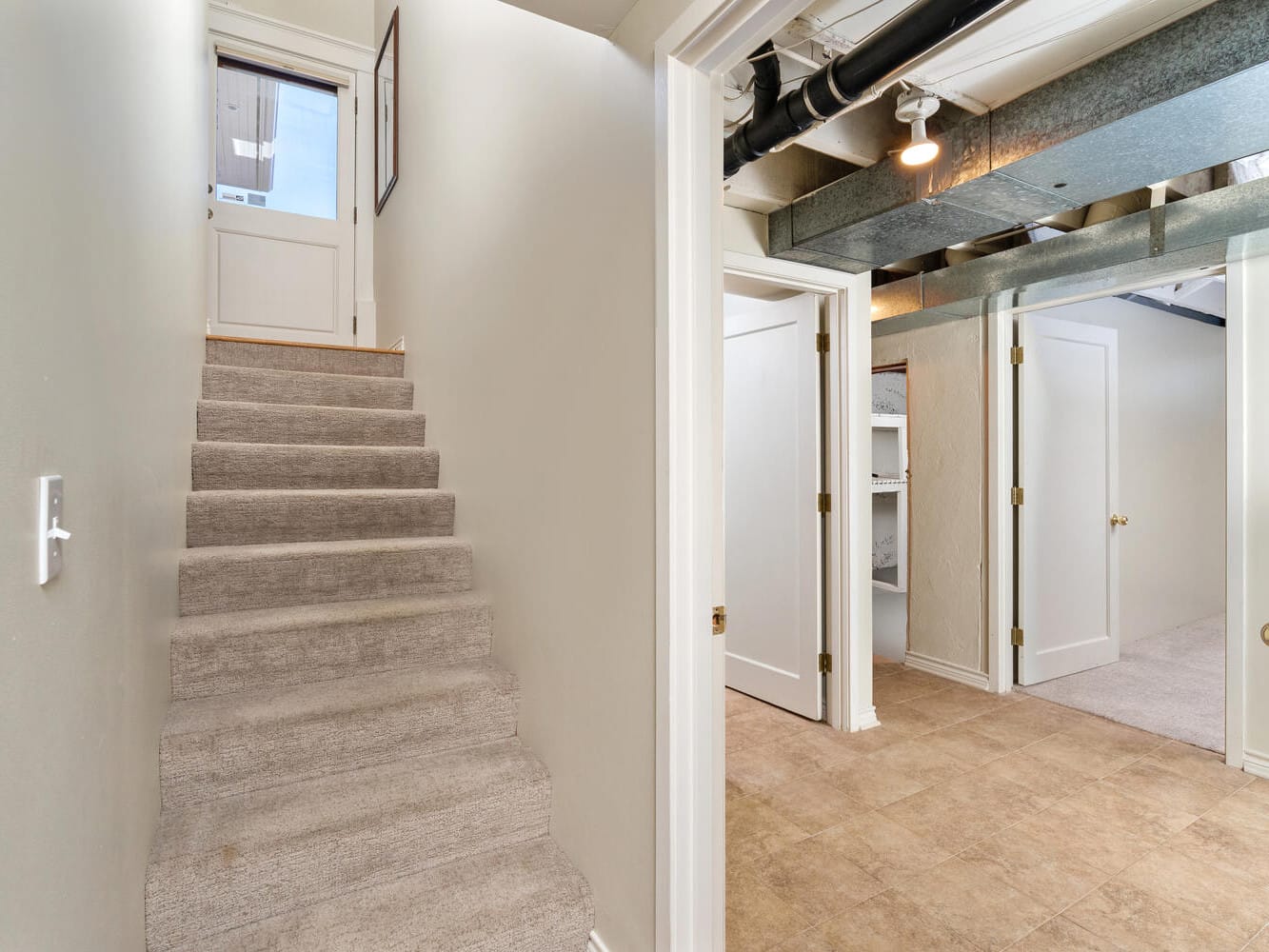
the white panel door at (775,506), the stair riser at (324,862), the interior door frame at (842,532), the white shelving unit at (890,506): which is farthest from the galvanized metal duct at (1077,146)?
the white shelving unit at (890,506)

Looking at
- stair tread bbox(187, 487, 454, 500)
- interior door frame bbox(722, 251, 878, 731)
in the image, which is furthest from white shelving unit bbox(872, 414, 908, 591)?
stair tread bbox(187, 487, 454, 500)

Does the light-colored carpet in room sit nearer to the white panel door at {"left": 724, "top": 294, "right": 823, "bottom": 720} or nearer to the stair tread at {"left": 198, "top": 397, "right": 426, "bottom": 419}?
the white panel door at {"left": 724, "top": 294, "right": 823, "bottom": 720}

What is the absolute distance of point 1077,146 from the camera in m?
1.95

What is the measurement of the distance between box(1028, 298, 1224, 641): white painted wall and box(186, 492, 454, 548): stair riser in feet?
14.0

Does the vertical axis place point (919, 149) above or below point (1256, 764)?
above

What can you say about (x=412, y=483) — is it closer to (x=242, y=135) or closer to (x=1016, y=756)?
(x=1016, y=756)

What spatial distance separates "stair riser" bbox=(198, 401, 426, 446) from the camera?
2740 millimetres

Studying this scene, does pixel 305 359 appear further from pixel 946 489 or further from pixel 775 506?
pixel 946 489

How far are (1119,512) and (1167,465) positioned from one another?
4.21 ft

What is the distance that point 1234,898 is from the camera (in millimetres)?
1899

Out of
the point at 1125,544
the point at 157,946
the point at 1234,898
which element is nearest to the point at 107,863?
the point at 157,946

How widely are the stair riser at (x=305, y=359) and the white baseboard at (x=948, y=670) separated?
11.6ft

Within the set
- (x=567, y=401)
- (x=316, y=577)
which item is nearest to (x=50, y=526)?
(x=567, y=401)

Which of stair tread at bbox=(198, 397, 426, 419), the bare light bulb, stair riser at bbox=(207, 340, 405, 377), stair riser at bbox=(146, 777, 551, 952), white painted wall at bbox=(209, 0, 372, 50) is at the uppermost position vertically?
white painted wall at bbox=(209, 0, 372, 50)
